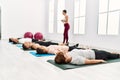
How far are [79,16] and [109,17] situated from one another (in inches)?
71.8

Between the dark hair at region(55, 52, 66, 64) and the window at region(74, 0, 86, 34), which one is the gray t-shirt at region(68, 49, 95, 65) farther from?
the window at region(74, 0, 86, 34)

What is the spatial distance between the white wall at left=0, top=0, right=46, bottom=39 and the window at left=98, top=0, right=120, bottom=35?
5910 mm

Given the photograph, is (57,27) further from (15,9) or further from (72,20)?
(15,9)

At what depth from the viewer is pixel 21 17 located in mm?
9875

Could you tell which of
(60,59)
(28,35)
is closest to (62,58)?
(60,59)

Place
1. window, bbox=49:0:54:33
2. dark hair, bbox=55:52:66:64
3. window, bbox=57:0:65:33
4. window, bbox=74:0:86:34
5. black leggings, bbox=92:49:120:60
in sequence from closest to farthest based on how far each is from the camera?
dark hair, bbox=55:52:66:64 < black leggings, bbox=92:49:120:60 < window, bbox=74:0:86:34 < window, bbox=57:0:65:33 < window, bbox=49:0:54:33

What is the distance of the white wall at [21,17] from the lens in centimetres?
955

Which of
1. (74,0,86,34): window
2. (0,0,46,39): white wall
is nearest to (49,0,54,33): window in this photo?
(0,0,46,39): white wall

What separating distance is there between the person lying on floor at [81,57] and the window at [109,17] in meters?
1.90

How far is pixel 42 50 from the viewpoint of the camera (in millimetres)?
3787

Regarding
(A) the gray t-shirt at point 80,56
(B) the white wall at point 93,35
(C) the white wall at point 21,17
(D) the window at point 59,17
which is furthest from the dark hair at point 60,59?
(C) the white wall at point 21,17

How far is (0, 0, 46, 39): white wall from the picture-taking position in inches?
376

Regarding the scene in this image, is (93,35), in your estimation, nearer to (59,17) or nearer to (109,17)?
(109,17)

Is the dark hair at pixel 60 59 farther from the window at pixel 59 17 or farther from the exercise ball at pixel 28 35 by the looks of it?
the exercise ball at pixel 28 35
